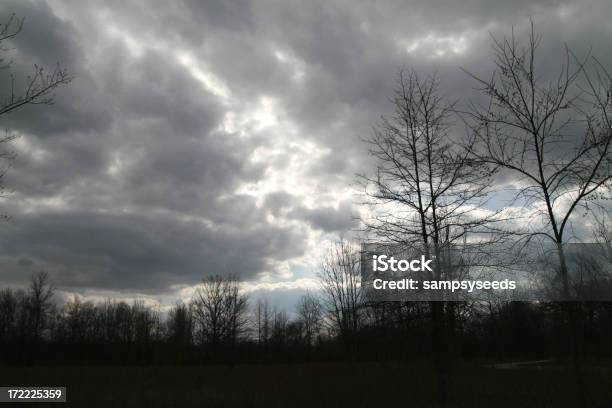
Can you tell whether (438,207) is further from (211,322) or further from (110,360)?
(110,360)

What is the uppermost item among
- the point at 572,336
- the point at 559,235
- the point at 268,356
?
the point at 559,235

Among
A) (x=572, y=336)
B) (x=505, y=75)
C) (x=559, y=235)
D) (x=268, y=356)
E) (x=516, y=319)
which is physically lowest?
(x=268, y=356)

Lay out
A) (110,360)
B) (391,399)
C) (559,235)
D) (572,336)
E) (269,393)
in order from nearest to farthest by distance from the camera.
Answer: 1. (572,336)
2. (559,235)
3. (391,399)
4. (269,393)
5. (110,360)

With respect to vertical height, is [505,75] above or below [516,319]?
above

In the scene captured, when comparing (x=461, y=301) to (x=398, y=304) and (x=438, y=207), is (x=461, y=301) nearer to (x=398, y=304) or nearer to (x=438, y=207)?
(x=398, y=304)

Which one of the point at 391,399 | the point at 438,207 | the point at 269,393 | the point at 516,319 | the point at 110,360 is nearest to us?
the point at 438,207

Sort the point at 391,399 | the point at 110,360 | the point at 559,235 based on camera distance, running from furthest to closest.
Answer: the point at 110,360
the point at 391,399
the point at 559,235

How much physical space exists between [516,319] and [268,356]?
109 feet

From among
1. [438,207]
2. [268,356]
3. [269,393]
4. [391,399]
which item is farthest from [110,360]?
[438,207]

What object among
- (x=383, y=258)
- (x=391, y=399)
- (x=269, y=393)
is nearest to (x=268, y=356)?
(x=269, y=393)

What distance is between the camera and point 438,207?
35.3 feet

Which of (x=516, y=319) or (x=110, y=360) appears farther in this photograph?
(x=110, y=360)

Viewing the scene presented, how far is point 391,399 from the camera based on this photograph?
13.2 metres

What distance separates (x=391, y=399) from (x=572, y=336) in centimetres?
802
